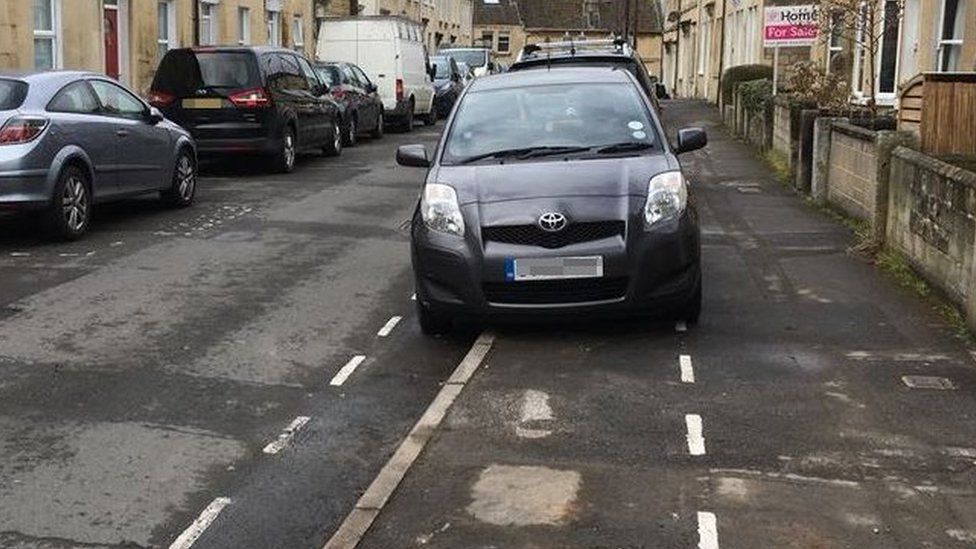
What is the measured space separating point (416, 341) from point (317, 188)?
8.76m

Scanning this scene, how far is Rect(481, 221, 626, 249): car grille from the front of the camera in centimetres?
731

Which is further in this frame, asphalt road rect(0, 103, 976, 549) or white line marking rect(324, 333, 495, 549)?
asphalt road rect(0, 103, 976, 549)

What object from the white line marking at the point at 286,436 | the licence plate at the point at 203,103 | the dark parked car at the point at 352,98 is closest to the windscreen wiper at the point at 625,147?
the white line marking at the point at 286,436

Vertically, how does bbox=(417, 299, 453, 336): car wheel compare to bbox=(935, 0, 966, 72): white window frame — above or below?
below

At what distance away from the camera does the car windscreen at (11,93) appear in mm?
11156

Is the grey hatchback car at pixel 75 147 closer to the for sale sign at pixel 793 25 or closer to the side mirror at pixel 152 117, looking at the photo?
the side mirror at pixel 152 117

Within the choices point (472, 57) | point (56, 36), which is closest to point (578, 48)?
point (56, 36)

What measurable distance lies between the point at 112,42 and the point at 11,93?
12.1 metres

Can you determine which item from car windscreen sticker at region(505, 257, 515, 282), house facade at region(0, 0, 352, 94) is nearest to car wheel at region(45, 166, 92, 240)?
car windscreen sticker at region(505, 257, 515, 282)

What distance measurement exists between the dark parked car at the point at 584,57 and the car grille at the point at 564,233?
18.4 ft

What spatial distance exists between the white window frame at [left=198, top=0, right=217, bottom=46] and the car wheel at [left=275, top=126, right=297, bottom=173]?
9.42 metres

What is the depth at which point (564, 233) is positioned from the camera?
288 inches

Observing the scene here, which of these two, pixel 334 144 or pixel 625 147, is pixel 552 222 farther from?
pixel 334 144

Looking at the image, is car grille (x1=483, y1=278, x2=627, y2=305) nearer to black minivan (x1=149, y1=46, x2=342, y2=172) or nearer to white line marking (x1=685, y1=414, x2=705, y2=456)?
white line marking (x1=685, y1=414, x2=705, y2=456)
